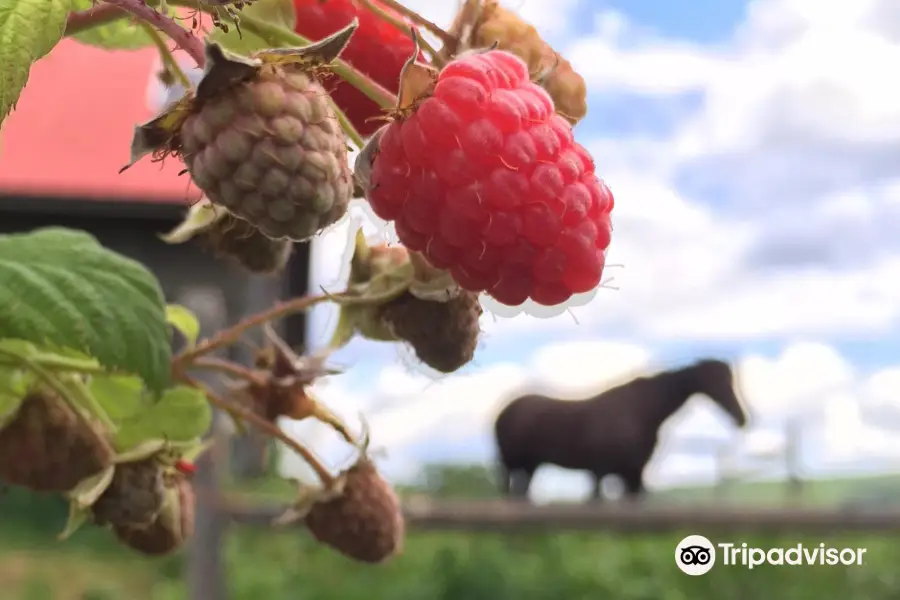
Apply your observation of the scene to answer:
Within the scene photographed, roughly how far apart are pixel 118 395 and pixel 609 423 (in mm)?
2356

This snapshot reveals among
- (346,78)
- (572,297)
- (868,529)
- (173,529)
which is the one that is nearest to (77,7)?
(346,78)

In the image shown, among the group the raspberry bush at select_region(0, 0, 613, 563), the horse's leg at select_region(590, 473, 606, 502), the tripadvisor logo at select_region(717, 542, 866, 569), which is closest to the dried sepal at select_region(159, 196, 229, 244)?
the raspberry bush at select_region(0, 0, 613, 563)

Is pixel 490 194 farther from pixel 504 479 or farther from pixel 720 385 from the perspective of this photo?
pixel 504 479

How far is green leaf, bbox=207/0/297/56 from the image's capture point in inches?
16.9

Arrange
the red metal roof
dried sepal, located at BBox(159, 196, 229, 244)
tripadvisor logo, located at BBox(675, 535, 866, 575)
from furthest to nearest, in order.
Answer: the red metal roof
tripadvisor logo, located at BBox(675, 535, 866, 575)
dried sepal, located at BBox(159, 196, 229, 244)

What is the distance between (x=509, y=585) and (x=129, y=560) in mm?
1937

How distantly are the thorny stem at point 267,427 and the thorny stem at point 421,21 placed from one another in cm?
27

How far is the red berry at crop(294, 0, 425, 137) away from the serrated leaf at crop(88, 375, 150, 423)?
309mm

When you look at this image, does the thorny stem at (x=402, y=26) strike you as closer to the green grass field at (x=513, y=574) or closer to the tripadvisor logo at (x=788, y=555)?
the green grass field at (x=513, y=574)

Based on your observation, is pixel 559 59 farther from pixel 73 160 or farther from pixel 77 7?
pixel 73 160

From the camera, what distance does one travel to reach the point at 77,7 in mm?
430

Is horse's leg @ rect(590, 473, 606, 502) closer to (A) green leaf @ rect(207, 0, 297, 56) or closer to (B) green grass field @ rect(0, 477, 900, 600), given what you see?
(B) green grass field @ rect(0, 477, 900, 600)

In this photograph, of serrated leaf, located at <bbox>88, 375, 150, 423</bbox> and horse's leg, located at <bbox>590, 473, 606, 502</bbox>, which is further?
horse's leg, located at <bbox>590, 473, 606, 502</bbox>

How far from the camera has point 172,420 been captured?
0.67 meters
